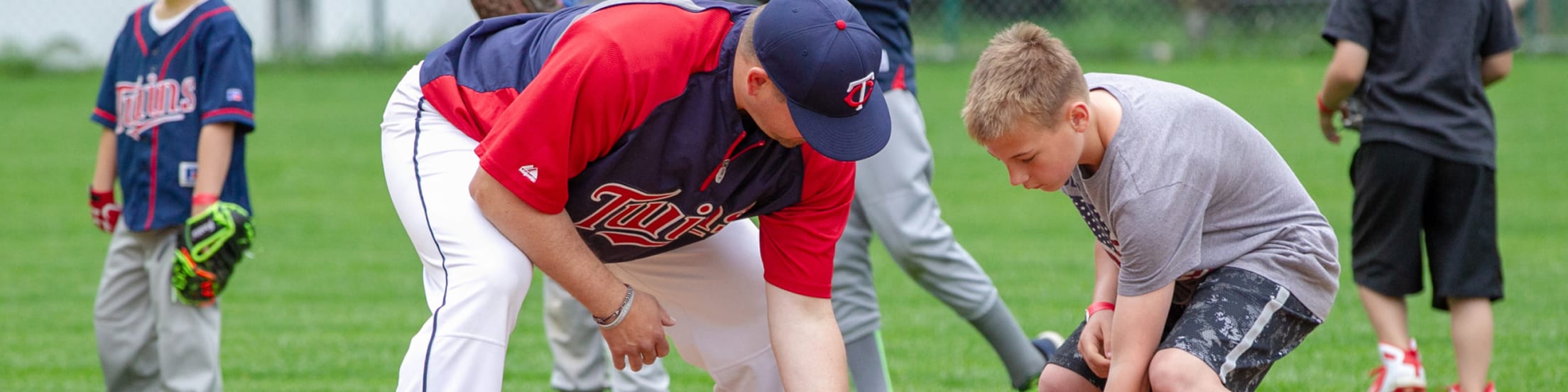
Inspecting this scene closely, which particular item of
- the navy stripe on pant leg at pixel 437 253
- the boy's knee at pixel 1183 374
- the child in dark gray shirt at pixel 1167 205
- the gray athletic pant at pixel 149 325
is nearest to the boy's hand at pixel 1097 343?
the child in dark gray shirt at pixel 1167 205

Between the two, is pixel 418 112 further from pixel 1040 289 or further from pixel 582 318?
pixel 1040 289

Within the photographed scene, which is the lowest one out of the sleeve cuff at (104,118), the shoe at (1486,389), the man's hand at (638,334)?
the shoe at (1486,389)

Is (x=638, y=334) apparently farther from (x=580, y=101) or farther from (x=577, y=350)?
(x=577, y=350)

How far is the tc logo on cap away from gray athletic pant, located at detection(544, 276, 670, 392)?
1.67 meters

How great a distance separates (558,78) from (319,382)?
8.91 feet

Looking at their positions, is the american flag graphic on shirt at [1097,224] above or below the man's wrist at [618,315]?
above

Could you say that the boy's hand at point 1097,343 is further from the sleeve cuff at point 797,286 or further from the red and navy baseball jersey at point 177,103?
the red and navy baseball jersey at point 177,103

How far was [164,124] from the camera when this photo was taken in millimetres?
4027

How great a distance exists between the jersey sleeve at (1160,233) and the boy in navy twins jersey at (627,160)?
20.3 inches

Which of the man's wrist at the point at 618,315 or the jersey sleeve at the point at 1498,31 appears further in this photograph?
the jersey sleeve at the point at 1498,31

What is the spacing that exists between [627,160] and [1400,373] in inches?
104

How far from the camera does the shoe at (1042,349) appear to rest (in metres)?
4.43

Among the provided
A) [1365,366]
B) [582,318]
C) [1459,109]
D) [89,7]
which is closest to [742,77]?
[582,318]

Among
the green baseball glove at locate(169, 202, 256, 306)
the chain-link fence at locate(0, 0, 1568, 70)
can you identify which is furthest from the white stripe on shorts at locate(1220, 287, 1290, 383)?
the chain-link fence at locate(0, 0, 1568, 70)
